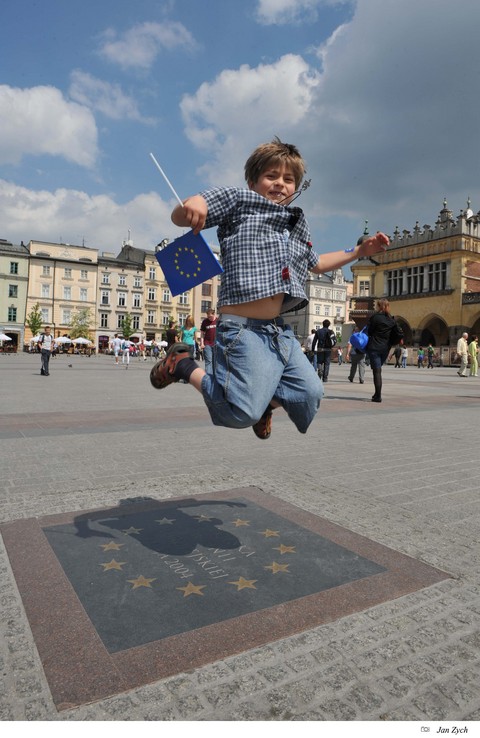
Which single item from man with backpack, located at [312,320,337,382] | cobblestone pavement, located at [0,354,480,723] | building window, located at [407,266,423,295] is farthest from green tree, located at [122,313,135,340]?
cobblestone pavement, located at [0,354,480,723]

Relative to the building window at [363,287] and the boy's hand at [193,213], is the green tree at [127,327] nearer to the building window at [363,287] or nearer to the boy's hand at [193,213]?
the building window at [363,287]

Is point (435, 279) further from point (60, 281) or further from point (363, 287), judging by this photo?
point (60, 281)

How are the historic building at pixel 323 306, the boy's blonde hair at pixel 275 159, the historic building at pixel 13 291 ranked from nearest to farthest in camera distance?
the boy's blonde hair at pixel 275 159 → the historic building at pixel 13 291 → the historic building at pixel 323 306

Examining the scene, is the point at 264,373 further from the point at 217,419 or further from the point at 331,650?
the point at 331,650

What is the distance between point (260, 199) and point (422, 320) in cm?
5205

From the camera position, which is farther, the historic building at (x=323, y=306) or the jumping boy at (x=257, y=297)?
the historic building at (x=323, y=306)

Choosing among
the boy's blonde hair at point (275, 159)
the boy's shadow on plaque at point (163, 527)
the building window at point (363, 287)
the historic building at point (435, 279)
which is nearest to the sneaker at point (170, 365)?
the boy's shadow on plaque at point (163, 527)

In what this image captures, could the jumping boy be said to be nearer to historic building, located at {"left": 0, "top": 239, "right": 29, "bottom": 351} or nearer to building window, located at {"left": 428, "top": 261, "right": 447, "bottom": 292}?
building window, located at {"left": 428, "top": 261, "right": 447, "bottom": 292}

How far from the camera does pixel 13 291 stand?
69812mm

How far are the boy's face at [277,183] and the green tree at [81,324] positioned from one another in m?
69.7

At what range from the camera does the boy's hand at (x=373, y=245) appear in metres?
3.14

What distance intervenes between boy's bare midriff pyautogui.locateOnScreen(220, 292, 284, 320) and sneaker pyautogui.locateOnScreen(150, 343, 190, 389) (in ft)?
1.14

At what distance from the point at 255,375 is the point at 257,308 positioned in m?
0.36

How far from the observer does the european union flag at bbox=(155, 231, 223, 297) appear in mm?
2717
